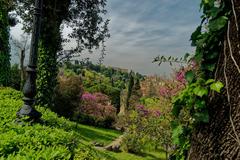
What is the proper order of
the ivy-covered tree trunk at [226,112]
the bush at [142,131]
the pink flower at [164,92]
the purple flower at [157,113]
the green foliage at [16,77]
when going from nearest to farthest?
the ivy-covered tree trunk at [226,112], the pink flower at [164,92], the purple flower at [157,113], the bush at [142,131], the green foliage at [16,77]

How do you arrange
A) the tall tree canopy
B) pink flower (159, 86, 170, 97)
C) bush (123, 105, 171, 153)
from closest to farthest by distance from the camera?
1. pink flower (159, 86, 170, 97)
2. the tall tree canopy
3. bush (123, 105, 171, 153)

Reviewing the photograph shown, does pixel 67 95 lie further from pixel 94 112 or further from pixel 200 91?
pixel 200 91

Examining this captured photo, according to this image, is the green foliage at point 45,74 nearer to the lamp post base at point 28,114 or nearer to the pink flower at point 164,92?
the pink flower at point 164,92

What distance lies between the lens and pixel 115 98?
52031 mm

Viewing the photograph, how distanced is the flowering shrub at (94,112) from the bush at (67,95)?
2.02 meters

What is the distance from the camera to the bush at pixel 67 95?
33.0 m

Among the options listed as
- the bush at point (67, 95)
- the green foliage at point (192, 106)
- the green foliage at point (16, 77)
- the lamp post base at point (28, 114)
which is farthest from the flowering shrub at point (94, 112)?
the green foliage at point (192, 106)

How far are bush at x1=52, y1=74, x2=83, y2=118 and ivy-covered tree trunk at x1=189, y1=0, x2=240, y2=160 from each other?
1179 inches

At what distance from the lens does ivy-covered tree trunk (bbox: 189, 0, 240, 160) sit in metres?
3.00

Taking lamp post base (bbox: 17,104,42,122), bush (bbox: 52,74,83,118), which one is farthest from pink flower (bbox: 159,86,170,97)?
bush (bbox: 52,74,83,118)

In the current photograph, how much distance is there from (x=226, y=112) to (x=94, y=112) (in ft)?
115

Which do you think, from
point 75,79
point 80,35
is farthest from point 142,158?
point 75,79

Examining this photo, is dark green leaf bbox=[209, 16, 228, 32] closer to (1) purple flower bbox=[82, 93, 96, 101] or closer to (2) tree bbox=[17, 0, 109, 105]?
→ (2) tree bbox=[17, 0, 109, 105]

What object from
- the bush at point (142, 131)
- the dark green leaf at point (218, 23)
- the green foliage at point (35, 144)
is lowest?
the bush at point (142, 131)
